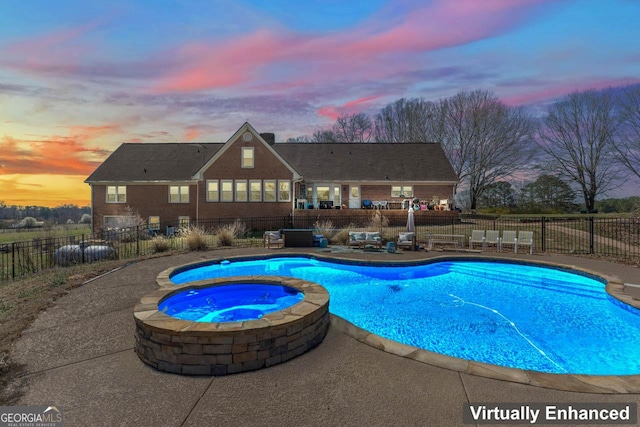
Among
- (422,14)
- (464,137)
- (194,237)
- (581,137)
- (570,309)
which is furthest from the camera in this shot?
(464,137)

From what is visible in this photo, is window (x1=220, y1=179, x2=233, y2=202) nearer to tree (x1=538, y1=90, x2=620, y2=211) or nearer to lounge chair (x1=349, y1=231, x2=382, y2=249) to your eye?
lounge chair (x1=349, y1=231, x2=382, y2=249)

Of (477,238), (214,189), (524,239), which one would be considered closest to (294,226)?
(214,189)

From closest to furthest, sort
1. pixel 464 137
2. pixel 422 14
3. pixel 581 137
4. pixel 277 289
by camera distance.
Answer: pixel 277 289 → pixel 422 14 → pixel 581 137 → pixel 464 137

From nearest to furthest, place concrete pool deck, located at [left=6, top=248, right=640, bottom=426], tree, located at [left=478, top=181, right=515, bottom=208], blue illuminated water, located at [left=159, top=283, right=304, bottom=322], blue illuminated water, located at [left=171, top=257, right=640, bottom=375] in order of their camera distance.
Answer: concrete pool deck, located at [left=6, top=248, right=640, bottom=426] < blue illuminated water, located at [left=171, top=257, right=640, bottom=375] < blue illuminated water, located at [left=159, top=283, right=304, bottom=322] < tree, located at [left=478, top=181, right=515, bottom=208]

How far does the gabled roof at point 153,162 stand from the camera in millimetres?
31078

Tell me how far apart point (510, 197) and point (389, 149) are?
18.2 meters

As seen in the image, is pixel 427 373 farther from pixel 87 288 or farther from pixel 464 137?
pixel 464 137

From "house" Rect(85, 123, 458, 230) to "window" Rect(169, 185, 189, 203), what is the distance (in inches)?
3.8

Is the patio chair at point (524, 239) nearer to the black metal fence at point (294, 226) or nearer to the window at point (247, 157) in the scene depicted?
the black metal fence at point (294, 226)

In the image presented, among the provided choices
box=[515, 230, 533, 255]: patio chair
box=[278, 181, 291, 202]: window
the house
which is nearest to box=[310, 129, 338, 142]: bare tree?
the house

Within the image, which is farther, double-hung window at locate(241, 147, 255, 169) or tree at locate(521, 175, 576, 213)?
tree at locate(521, 175, 576, 213)

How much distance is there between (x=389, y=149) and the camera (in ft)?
113

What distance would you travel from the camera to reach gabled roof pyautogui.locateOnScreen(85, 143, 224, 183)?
102 ft

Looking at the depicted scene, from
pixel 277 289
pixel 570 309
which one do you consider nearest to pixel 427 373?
pixel 277 289
